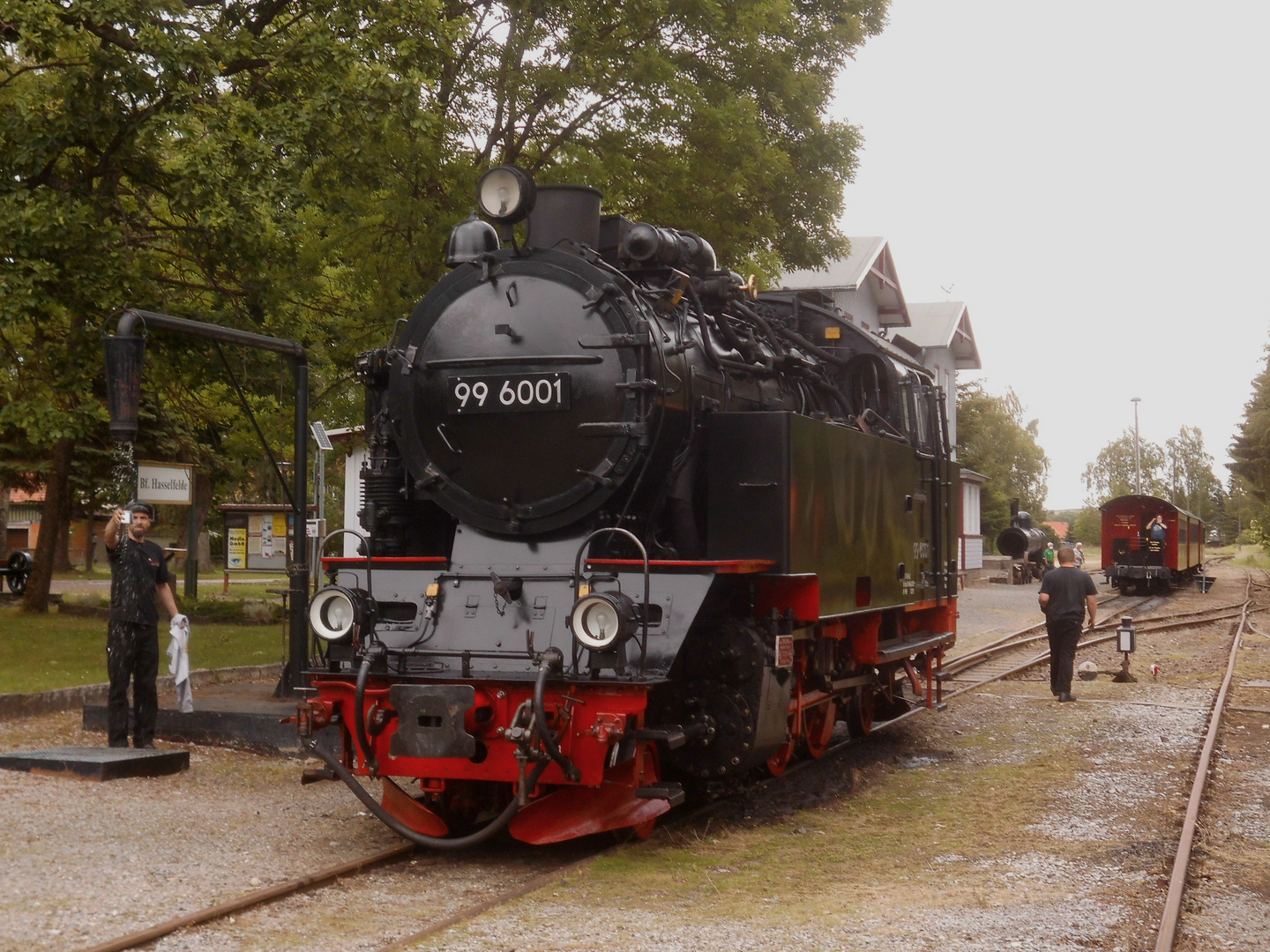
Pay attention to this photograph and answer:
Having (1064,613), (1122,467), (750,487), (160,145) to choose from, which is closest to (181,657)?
(750,487)

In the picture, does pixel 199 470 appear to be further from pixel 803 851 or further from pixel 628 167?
pixel 803 851

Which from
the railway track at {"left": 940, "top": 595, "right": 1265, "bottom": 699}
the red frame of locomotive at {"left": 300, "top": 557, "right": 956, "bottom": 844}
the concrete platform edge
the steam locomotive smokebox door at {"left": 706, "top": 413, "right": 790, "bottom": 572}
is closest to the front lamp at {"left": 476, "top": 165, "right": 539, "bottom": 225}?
the steam locomotive smokebox door at {"left": 706, "top": 413, "right": 790, "bottom": 572}

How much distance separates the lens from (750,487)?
6523 mm

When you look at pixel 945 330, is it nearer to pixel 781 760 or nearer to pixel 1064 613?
pixel 1064 613

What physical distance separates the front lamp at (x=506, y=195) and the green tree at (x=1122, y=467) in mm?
104785

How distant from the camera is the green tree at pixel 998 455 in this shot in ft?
161

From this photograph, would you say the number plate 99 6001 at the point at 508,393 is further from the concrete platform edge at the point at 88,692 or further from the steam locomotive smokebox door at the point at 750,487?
the concrete platform edge at the point at 88,692

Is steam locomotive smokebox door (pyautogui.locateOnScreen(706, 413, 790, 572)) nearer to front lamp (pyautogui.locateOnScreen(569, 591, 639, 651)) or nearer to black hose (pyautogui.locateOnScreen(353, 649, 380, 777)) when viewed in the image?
front lamp (pyautogui.locateOnScreen(569, 591, 639, 651))

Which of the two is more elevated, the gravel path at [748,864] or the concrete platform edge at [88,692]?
the concrete platform edge at [88,692]

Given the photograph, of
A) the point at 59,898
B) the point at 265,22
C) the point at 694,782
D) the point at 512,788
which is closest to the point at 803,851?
the point at 694,782

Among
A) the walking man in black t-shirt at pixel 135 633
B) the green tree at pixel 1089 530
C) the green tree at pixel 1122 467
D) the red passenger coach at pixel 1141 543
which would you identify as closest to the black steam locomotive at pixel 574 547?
the walking man in black t-shirt at pixel 135 633

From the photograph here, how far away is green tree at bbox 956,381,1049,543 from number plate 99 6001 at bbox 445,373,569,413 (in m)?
40.5

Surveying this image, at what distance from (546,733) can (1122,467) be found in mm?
112098

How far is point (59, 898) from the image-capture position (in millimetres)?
5105
